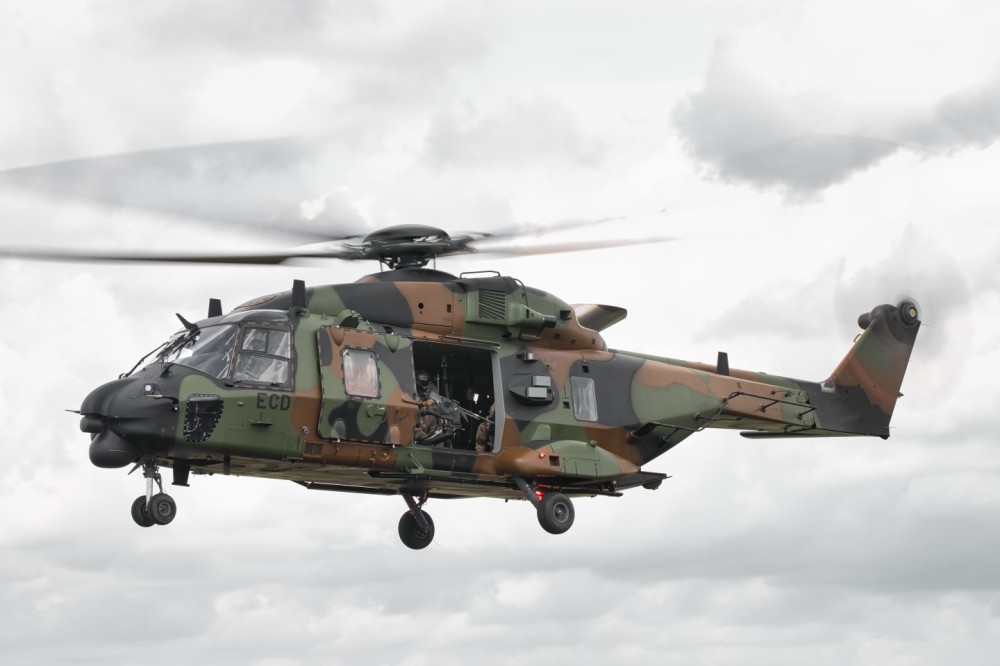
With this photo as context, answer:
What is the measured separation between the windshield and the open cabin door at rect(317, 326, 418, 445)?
5.15 ft

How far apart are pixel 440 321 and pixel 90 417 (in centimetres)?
651

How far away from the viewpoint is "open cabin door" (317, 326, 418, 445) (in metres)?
23.7

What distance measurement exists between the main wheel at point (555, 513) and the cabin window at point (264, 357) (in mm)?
5550

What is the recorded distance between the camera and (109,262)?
23141 mm

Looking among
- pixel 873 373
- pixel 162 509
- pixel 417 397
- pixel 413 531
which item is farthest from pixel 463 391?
pixel 873 373

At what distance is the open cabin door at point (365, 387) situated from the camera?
2370 cm

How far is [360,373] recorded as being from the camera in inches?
950

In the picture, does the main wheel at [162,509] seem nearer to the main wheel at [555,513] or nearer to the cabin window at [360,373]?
the cabin window at [360,373]

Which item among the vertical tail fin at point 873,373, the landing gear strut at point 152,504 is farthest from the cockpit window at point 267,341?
the vertical tail fin at point 873,373

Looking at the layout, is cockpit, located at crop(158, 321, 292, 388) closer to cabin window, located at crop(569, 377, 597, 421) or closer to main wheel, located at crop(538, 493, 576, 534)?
main wheel, located at crop(538, 493, 576, 534)

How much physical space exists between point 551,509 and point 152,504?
24.1 ft

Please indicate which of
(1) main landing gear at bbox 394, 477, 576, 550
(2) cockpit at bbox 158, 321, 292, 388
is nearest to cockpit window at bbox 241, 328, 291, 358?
(2) cockpit at bbox 158, 321, 292, 388

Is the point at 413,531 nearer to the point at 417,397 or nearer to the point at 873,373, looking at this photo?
the point at 417,397

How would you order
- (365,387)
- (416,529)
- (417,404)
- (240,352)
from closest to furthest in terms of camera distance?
(240,352) < (365,387) < (417,404) < (416,529)
